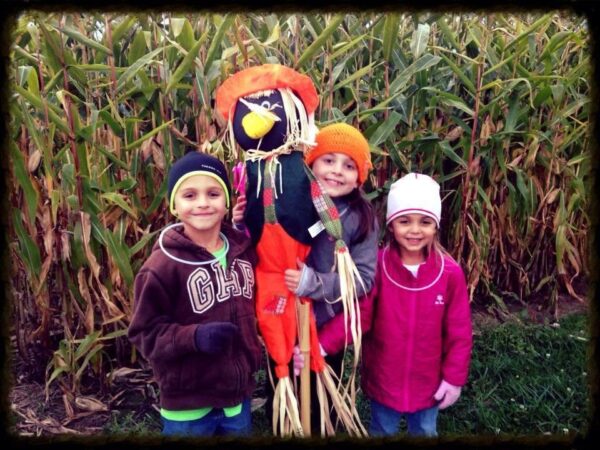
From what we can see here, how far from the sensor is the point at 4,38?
1.91m

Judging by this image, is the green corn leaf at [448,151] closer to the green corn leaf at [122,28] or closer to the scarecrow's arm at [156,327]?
the green corn leaf at [122,28]

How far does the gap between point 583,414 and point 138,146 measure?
245cm

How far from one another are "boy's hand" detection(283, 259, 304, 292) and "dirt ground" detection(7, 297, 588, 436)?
1.13 m

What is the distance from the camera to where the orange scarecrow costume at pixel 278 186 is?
5.91 ft

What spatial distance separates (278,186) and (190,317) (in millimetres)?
507

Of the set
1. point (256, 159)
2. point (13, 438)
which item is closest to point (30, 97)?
point (256, 159)

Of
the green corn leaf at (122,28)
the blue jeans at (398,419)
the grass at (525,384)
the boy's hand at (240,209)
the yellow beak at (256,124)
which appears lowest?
the grass at (525,384)

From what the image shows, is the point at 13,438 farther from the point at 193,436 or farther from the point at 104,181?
the point at 104,181

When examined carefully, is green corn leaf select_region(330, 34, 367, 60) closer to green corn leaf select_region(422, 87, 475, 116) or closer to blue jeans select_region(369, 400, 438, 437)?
green corn leaf select_region(422, 87, 475, 116)

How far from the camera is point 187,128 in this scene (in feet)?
8.77

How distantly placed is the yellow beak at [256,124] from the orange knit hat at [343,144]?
0.65 feet

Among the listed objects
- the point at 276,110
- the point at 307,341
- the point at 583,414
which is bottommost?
the point at 583,414

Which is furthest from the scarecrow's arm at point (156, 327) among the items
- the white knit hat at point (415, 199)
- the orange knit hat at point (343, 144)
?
the white knit hat at point (415, 199)

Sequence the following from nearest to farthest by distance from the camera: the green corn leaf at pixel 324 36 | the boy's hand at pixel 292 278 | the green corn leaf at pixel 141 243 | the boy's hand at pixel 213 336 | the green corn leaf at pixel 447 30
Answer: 1. the boy's hand at pixel 213 336
2. the boy's hand at pixel 292 278
3. the green corn leaf at pixel 324 36
4. the green corn leaf at pixel 141 243
5. the green corn leaf at pixel 447 30
